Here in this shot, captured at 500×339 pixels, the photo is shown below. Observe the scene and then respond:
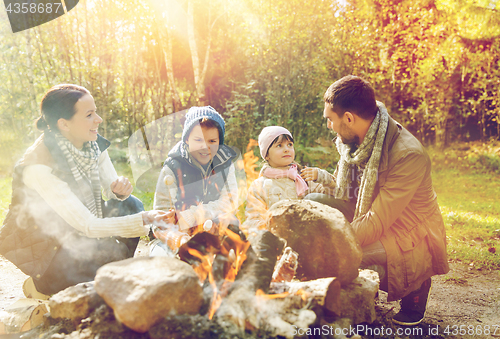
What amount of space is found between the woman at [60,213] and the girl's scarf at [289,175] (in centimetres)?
149

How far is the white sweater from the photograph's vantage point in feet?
8.33

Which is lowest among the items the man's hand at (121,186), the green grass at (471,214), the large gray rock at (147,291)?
the green grass at (471,214)

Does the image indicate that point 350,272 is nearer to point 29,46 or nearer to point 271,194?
point 271,194

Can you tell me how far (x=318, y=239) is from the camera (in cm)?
252

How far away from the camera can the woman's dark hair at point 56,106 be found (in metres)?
2.70

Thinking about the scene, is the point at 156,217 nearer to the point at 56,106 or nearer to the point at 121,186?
the point at 121,186

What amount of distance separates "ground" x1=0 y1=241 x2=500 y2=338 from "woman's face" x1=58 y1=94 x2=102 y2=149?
161 centimetres

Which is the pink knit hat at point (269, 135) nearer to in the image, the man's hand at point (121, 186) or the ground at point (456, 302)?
the man's hand at point (121, 186)

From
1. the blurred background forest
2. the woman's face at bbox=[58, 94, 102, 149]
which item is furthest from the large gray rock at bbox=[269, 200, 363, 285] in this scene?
the blurred background forest

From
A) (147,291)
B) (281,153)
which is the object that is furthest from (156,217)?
(281,153)

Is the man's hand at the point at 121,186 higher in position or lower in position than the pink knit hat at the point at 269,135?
lower

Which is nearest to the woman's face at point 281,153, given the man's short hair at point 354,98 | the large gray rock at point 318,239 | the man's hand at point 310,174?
the man's hand at point 310,174

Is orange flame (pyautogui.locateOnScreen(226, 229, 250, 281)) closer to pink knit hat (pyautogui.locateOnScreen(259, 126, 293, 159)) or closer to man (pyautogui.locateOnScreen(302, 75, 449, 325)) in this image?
man (pyautogui.locateOnScreen(302, 75, 449, 325))

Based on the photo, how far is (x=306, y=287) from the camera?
210cm
